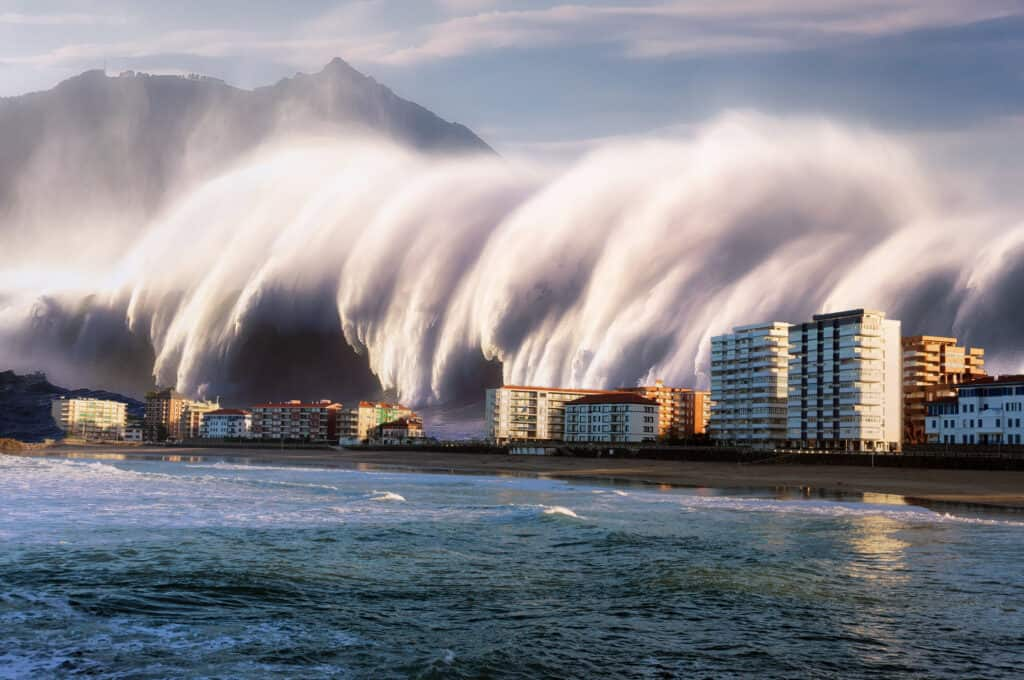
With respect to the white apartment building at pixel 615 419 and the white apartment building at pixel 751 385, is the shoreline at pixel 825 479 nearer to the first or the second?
the white apartment building at pixel 751 385

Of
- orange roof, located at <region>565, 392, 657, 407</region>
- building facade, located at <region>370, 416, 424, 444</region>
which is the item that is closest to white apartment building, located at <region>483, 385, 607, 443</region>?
orange roof, located at <region>565, 392, 657, 407</region>

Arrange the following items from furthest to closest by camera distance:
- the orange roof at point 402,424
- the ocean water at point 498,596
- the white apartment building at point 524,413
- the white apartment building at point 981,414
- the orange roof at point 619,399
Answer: the orange roof at point 402,424, the white apartment building at point 524,413, the orange roof at point 619,399, the white apartment building at point 981,414, the ocean water at point 498,596

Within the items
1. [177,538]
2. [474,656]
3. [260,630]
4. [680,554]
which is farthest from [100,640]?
[680,554]

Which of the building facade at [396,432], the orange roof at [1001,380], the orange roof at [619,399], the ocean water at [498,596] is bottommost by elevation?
the building facade at [396,432]

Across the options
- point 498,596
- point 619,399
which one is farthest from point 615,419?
point 498,596

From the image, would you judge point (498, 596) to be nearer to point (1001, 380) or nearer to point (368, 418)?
point (1001, 380)

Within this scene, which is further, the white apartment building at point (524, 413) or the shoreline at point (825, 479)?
the white apartment building at point (524, 413)

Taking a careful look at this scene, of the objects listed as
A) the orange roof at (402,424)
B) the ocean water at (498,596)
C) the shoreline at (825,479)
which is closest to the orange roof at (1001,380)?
the shoreline at (825,479)
